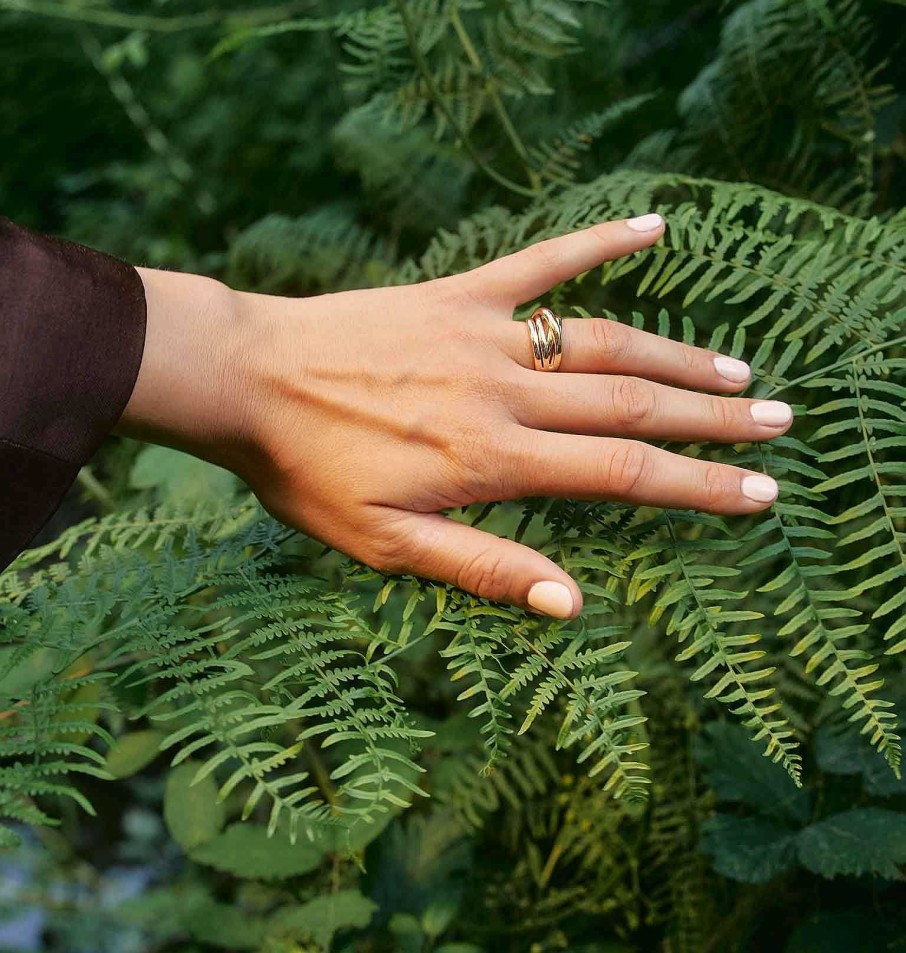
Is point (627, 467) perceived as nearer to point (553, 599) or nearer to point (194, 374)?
point (553, 599)

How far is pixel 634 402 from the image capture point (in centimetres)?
78

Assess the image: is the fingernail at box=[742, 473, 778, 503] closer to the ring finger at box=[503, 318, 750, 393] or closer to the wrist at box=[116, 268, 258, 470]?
the ring finger at box=[503, 318, 750, 393]

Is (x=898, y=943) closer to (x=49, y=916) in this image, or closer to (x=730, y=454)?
(x=730, y=454)

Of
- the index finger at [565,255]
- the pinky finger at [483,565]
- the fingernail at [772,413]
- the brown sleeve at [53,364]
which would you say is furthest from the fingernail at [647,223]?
the brown sleeve at [53,364]

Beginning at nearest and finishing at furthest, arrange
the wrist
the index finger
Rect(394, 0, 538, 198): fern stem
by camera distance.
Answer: the wrist < the index finger < Rect(394, 0, 538, 198): fern stem

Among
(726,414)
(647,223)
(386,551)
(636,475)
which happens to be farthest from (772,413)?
(386,551)

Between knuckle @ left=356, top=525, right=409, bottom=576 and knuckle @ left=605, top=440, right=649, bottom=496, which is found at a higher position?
knuckle @ left=605, top=440, right=649, bottom=496

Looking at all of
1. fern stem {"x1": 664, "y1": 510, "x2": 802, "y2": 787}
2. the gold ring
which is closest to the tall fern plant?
fern stem {"x1": 664, "y1": 510, "x2": 802, "y2": 787}

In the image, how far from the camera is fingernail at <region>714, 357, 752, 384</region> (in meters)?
0.82

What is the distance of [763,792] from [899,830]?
16 cm

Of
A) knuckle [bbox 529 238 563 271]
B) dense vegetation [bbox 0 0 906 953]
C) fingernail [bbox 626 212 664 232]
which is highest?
fingernail [bbox 626 212 664 232]

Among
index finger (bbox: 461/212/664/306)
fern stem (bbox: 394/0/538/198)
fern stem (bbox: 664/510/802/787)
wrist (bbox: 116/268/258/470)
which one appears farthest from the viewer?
fern stem (bbox: 394/0/538/198)

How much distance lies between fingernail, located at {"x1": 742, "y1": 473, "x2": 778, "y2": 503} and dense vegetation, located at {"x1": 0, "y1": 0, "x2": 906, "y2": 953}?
0.02 m

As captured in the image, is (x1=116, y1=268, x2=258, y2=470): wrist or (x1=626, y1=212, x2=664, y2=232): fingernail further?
(x1=626, y1=212, x2=664, y2=232): fingernail
